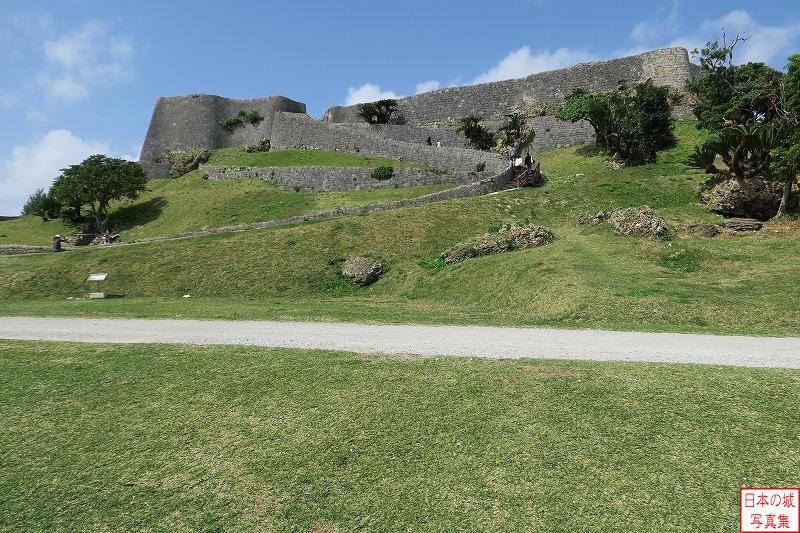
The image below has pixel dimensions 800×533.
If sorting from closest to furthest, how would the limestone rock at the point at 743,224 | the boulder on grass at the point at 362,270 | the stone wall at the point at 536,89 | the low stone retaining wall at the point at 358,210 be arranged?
the boulder on grass at the point at 362,270, the limestone rock at the point at 743,224, the low stone retaining wall at the point at 358,210, the stone wall at the point at 536,89

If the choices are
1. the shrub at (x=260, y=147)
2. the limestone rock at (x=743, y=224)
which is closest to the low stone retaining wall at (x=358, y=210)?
the limestone rock at (x=743, y=224)

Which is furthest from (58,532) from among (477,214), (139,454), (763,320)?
(477,214)

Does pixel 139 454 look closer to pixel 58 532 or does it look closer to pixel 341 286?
pixel 58 532

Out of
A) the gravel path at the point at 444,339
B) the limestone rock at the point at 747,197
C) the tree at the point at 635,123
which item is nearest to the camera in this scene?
the gravel path at the point at 444,339

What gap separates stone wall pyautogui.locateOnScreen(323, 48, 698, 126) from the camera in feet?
136

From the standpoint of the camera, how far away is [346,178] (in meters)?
34.2

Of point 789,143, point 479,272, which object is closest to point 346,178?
point 479,272

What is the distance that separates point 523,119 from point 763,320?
35488 mm

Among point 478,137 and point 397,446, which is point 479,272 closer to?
point 397,446

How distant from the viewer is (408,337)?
385 inches

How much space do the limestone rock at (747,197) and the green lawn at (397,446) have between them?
59.9 ft

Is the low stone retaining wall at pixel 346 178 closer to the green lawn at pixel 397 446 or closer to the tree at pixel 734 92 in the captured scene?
the tree at pixel 734 92

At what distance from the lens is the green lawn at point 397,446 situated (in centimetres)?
425

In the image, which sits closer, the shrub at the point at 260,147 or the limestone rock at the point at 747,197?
the limestone rock at the point at 747,197
